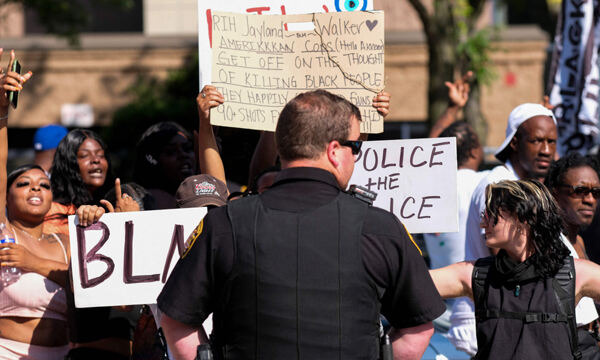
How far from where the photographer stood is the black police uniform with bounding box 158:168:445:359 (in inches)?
117

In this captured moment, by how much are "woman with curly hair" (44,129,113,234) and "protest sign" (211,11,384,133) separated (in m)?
1.43

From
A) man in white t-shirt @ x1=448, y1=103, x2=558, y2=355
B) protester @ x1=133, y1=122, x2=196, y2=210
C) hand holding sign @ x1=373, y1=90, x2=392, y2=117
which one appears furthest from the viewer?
protester @ x1=133, y1=122, x2=196, y2=210

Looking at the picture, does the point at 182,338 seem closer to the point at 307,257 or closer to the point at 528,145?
the point at 307,257

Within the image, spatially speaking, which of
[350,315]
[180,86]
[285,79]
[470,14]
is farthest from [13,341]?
[180,86]

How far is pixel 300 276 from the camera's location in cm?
298

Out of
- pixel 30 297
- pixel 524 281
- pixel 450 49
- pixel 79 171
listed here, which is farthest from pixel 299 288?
pixel 450 49

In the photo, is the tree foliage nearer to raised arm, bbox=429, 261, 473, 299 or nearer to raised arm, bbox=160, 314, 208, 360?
raised arm, bbox=429, 261, 473, 299

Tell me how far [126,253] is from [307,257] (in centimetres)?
142

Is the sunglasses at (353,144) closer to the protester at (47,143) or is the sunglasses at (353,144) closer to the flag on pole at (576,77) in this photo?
the protester at (47,143)

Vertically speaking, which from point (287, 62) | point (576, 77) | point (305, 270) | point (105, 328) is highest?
point (287, 62)

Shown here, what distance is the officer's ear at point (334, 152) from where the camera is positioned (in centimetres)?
313

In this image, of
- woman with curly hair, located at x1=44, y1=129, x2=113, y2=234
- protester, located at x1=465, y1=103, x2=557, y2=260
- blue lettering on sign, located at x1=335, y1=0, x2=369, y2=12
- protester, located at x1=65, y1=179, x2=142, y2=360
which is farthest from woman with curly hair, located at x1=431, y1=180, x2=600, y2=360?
woman with curly hair, located at x1=44, y1=129, x2=113, y2=234

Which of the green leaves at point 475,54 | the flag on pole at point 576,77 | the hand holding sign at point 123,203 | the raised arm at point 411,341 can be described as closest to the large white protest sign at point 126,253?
the hand holding sign at point 123,203

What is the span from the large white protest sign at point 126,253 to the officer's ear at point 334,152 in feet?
3.67
